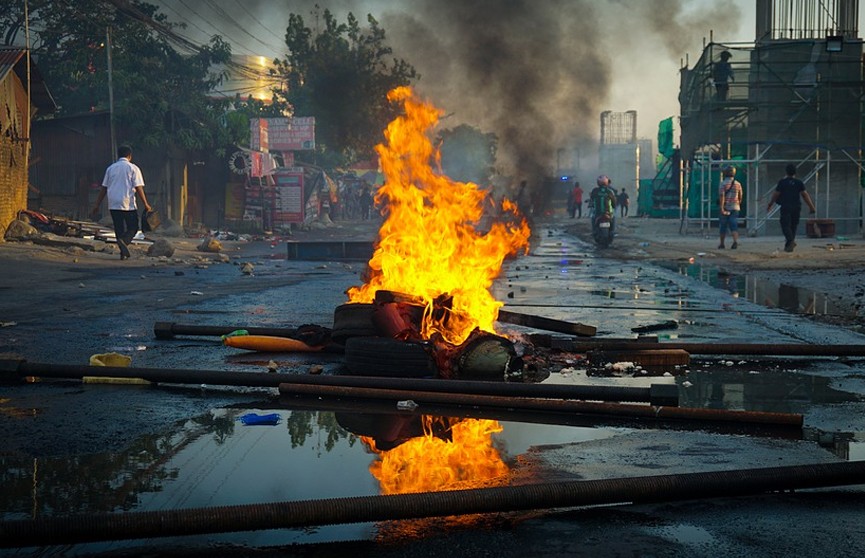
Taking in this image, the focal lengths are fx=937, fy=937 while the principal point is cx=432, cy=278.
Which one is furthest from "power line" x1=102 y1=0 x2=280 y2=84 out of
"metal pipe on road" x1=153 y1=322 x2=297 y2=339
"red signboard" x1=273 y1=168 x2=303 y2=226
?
"metal pipe on road" x1=153 y1=322 x2=297 y2=339

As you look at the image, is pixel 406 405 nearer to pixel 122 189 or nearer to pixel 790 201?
pixel 122 189

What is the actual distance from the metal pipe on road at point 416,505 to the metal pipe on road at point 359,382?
158cm

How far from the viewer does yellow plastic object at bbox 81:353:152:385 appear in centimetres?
639

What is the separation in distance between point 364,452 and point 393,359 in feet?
6.23

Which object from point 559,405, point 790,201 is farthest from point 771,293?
point 559,405

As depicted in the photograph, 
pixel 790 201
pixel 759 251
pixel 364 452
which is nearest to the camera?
pixel 364 452

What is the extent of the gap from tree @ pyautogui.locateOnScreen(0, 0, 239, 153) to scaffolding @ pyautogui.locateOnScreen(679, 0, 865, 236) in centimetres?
1992

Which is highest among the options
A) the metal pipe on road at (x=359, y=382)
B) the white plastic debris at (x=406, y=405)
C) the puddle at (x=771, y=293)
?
the puddle at (x=771, y=293)

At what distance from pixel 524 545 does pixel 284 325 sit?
6.69 m

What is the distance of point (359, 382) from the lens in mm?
5867

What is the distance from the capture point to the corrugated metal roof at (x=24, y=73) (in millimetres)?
24008

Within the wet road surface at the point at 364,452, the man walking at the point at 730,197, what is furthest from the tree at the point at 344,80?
the wet road surface at the point at 364,452

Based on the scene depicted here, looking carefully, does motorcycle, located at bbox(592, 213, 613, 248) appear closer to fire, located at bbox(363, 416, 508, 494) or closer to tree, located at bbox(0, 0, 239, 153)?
tree, located at bbox(0, 0, 239, 153)

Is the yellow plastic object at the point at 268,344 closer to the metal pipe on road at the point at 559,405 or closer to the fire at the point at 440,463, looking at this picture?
→ the metal pipe on road at the point at 559,405
